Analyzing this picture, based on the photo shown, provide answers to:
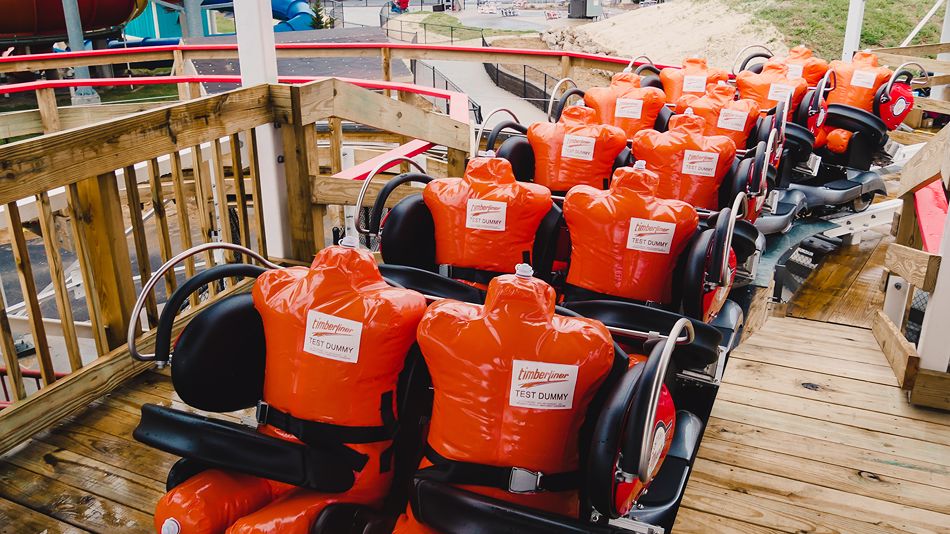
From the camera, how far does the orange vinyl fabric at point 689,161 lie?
13.5 ft

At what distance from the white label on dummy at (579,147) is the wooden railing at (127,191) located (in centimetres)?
60

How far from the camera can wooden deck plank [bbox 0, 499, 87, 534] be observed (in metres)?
2.13

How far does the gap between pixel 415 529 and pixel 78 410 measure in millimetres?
1434

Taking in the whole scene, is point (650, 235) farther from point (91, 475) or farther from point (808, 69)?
point (808, 69)

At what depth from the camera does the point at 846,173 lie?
6184 mm

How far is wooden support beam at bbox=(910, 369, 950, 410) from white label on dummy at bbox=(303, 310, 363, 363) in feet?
6.63

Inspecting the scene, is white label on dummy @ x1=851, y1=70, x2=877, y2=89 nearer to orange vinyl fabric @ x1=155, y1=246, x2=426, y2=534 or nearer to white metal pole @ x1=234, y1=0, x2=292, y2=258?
white metal pole @ x1=234, y1=0, x2=292, y2=258

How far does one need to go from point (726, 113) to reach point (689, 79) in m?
1.09

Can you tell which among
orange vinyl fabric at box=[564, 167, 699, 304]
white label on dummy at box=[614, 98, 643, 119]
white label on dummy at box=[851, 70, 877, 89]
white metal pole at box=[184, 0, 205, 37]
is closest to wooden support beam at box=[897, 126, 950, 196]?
orange vinyl fabric at box=[564, 167, 699, 304]

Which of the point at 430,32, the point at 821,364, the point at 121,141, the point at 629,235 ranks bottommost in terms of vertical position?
the point at 430,32

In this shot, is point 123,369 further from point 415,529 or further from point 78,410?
point 415,529

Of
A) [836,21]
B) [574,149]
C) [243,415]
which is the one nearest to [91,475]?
[243,415]

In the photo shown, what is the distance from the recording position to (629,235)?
288cm

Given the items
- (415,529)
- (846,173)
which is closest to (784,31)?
(846,173)
